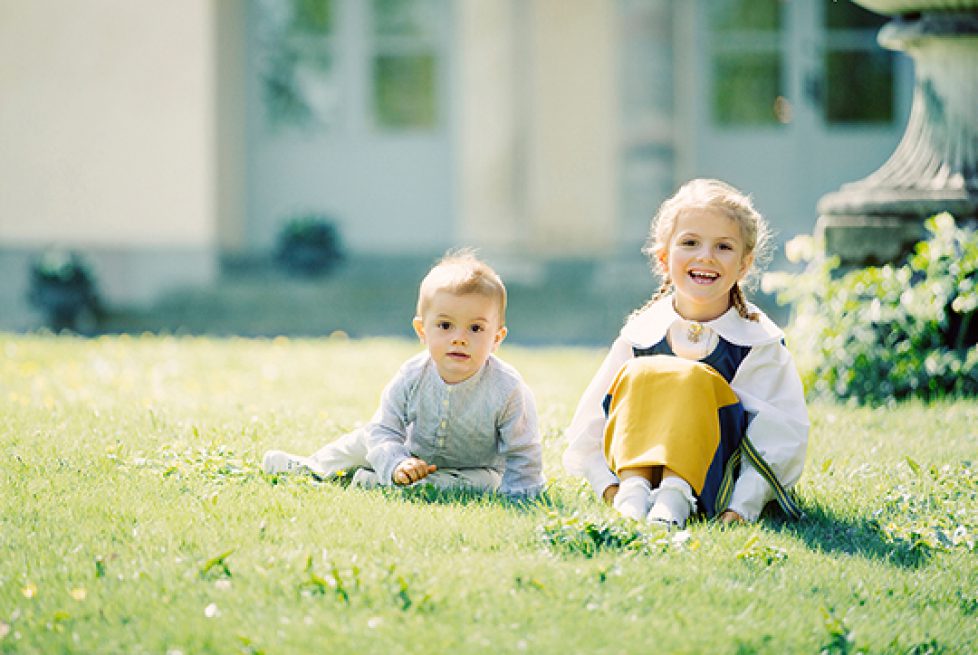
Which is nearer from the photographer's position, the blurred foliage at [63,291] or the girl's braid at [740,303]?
the girl's braid at [740,303]

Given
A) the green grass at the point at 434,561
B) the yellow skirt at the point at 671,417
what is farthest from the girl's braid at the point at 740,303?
the green grass at the point at 434,561

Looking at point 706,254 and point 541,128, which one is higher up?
point 541,128

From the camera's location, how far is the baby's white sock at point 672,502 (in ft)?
11.2

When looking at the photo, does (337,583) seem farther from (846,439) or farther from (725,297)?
(846,439)

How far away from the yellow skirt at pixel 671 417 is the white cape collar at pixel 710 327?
16 cm

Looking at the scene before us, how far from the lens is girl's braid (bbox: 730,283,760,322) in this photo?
3836 mm

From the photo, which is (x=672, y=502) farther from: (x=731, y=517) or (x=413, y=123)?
(x=413, y=123)

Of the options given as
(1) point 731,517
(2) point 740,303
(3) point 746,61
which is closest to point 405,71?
(3) point 746,61

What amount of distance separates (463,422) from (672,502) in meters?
0.73

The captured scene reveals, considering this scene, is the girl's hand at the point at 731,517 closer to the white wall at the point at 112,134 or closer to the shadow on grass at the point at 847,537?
the shadow on grass at the point at 847,537

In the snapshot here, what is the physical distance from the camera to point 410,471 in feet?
12.0

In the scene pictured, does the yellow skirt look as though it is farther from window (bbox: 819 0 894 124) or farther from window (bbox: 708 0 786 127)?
window (bbox: 819 0 894 124)

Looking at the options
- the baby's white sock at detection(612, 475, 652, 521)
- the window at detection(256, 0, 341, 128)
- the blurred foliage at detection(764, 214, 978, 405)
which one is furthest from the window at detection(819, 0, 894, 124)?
the baby's white sock at detection(612, 475, 652, 521)

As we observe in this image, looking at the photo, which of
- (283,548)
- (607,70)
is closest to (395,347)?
(607,70)
